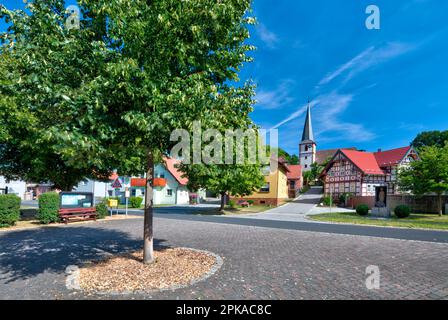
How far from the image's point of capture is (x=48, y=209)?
1545cm

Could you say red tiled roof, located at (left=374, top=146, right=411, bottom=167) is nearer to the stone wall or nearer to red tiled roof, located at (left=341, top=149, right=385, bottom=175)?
red tiled roof, located at (left=341, top=149, right=385, bottom=175)

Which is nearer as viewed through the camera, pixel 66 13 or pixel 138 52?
pixel 138 52

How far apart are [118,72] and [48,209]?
14.8m

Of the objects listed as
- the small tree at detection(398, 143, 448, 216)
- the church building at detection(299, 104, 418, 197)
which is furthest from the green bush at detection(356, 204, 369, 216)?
the church building at detection(299, 104, 418, 197)

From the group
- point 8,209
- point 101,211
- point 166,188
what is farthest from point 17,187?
point 8,209

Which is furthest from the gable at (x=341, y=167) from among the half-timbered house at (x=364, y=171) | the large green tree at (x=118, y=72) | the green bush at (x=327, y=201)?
the large green tree at (x=118, y=72)

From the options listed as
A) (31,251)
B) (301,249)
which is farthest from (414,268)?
(31,251)

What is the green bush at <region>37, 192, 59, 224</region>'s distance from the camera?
15.3 metres

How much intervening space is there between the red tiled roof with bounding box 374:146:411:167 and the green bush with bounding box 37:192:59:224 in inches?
1714

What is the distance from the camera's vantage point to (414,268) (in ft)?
22.4

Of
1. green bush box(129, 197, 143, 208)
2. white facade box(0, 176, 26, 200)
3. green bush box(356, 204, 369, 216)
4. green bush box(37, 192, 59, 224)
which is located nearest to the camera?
green bush box(37, 192, 59, 224)

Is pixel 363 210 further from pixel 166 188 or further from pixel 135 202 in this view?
pixel 166 188
